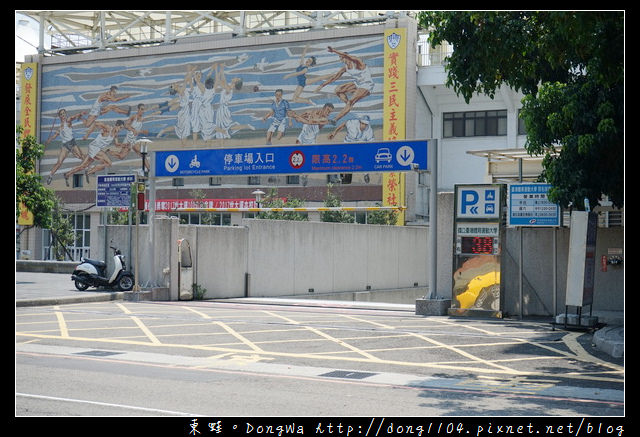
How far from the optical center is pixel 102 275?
25328 mm

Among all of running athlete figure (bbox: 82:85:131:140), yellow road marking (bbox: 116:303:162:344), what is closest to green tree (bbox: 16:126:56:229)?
yellow road marking (bbox: 116:303:162:344)

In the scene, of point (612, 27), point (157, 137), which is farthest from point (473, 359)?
point (157, 137)

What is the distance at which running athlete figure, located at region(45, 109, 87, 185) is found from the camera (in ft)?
201

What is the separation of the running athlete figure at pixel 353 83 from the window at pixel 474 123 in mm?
5644

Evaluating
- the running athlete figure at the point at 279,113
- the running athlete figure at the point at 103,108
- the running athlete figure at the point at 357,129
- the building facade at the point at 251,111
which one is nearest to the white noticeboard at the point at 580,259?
the building facade at the point at 251,111

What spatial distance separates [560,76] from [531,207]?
11.0 feet

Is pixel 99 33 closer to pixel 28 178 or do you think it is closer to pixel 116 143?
A: pixel 116 143

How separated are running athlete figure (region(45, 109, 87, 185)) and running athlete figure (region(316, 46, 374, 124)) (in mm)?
20621

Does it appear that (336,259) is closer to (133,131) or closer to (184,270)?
(184,270)

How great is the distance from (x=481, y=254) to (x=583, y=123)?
4.66 meters

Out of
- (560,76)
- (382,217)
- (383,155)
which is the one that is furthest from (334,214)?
(560,76)

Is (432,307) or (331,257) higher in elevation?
(331,257)

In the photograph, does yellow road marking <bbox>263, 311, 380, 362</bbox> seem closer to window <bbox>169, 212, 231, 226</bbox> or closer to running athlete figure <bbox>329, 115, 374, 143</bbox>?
running athlete figure <bbox>329, 115, 374, 143</bbox>
